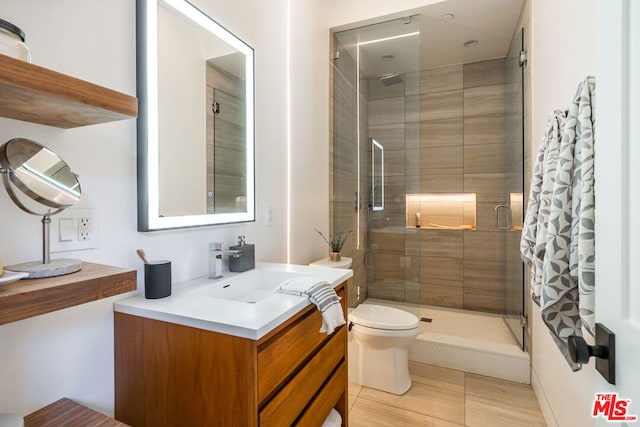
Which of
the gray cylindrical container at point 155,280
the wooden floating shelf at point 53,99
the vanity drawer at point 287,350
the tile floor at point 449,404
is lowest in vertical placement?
the tile floor at point 449,404

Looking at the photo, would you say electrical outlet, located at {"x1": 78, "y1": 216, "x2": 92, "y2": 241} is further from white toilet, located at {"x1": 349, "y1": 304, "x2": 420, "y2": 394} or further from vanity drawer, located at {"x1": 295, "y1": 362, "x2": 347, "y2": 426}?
white toilet, located at {"x1": 349, "y1": 304, "x2": 420, "y2": 394}

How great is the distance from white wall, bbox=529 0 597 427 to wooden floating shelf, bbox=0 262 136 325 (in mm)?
1667

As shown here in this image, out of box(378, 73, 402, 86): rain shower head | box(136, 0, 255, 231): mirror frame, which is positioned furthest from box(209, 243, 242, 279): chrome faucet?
box(378, 73, 402, 86): rain shower head

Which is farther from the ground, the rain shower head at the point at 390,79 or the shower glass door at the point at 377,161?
the rain shower head at the point at 390,79

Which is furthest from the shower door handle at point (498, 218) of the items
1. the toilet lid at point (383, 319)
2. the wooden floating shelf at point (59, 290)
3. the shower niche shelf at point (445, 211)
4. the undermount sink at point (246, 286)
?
the wooden floating shelf at point (59, 290)

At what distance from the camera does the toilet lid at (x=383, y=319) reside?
83.2 inches

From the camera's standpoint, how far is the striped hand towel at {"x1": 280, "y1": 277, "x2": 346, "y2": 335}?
1.18 m

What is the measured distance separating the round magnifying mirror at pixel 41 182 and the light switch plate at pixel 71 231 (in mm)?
98

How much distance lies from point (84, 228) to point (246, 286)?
2.35 ft

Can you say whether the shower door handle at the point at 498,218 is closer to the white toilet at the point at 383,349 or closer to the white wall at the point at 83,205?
the white toilet at the point at 383,349

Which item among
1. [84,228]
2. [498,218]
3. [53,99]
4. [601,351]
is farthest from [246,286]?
[498,218]

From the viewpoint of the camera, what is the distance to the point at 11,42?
2.25ft

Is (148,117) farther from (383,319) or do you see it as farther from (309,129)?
(383,319)

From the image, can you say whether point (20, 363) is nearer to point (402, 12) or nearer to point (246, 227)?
point (246, 227)
